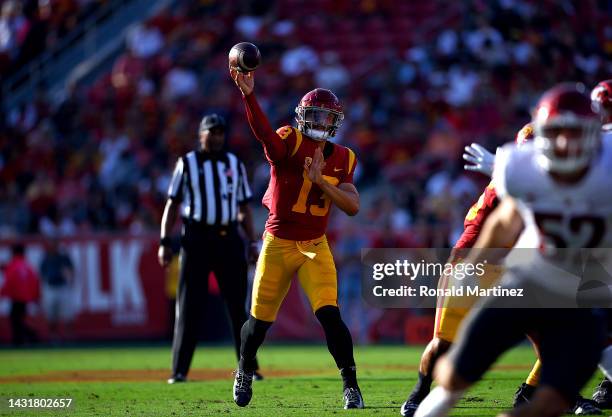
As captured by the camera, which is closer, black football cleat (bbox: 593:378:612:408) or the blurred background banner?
black football cleat (bbox: 593:378:612:408)

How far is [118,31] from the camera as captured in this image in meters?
19.8

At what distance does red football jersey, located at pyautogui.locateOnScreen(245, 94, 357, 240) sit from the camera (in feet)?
20.6

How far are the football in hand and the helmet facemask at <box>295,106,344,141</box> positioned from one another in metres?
0.47

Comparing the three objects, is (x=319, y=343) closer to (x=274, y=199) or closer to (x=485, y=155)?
(x=274, y=199)

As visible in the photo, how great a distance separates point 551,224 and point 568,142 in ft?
1.09

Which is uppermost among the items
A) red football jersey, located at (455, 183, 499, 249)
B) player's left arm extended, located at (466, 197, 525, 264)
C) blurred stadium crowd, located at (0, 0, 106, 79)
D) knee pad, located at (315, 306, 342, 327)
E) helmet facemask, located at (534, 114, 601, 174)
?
blurred stadium crowd, located at (0, 0, 106, 79)

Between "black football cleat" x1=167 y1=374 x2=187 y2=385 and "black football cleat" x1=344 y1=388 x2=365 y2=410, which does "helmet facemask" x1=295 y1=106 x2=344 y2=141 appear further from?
"black football cleat" x1=167 y1=374 x2=187 y2=385

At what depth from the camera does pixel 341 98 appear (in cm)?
1606

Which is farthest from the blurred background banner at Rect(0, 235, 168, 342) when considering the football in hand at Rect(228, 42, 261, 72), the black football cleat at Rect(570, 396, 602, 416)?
the black football cleat at Rect(570, 396, 602, 416)

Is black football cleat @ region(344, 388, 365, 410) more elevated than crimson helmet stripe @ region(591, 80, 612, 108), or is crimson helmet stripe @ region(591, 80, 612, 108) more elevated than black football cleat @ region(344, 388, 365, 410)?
crimson helmet stripe @ region(591, 80, 612, 108)

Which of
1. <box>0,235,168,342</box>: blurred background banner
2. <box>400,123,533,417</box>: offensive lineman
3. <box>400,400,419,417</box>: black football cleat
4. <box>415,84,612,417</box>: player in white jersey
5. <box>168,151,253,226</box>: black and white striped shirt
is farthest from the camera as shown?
<box>0,235,168,342</box>: blurred background banner

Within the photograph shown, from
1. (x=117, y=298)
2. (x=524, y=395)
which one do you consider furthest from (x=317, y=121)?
(x=117, y=298)

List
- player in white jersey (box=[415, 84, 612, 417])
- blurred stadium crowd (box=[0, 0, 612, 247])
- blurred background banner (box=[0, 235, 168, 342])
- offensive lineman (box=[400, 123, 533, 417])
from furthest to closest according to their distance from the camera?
blurred stadium crowd (box=[0, 0, 612, 247]) < blurred background banner (box=[0, 235, 168, 342]) < offensive lineman (box=[400, 123, 533, 417]) < player in white jersey (box=[415, 84, 612, 417])

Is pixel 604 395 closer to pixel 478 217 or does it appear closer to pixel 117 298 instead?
pixel 478 217
